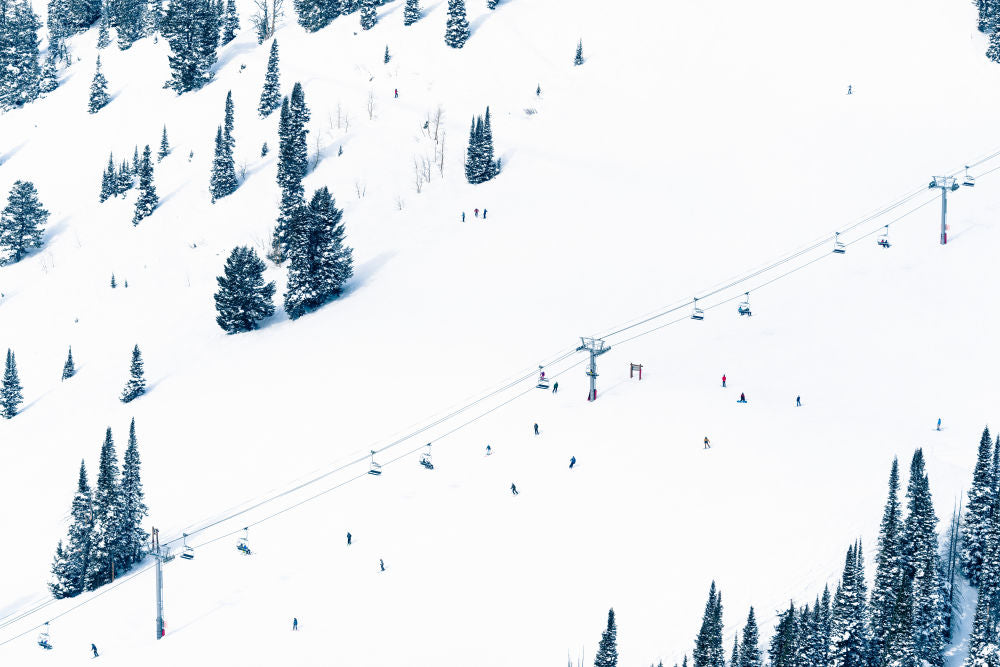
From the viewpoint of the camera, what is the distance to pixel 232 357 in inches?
3435

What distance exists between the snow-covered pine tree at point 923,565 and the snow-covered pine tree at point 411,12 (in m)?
87.5

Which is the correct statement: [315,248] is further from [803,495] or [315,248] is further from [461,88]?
[803,495]

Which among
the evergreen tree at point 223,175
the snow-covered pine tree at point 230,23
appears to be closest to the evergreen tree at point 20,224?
the evergreen tree at point 223,175

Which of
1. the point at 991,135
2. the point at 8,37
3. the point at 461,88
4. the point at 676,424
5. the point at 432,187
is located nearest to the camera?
the point at 676,424

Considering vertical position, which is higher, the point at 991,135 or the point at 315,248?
the point at 991,135

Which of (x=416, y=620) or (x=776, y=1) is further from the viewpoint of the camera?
(x=776, y=1)

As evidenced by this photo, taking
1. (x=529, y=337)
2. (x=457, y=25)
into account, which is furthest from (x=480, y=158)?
(x=529, y=337)

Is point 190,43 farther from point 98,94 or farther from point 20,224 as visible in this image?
point 20,224

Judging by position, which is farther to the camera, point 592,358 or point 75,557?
point 592,358

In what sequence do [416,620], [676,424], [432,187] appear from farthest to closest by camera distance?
[432,187] → [676,424] → [416,620]

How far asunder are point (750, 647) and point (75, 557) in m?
33.3

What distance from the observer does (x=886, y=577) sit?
53.3 meters

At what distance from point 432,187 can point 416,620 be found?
5520 centimetres

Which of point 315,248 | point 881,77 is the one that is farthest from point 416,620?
point 881,77
